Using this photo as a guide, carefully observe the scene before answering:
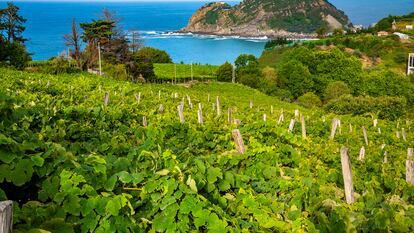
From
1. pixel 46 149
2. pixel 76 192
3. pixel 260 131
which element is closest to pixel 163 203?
pixel 76 192

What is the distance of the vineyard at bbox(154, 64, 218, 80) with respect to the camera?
60.2 meters

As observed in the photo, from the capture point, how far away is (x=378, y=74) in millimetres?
57062

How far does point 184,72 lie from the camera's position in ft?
216

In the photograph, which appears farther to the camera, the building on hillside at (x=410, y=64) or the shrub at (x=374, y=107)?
the building on hillside at (x=410, y=64)

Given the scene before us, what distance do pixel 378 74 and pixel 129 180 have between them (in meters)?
58.5

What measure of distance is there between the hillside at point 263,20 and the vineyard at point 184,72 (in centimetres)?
11246

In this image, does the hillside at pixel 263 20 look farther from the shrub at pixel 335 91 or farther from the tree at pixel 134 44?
the shrub at pixel 335 91

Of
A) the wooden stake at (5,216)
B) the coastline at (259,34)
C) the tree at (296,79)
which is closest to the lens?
the wooden stake at (5,216)

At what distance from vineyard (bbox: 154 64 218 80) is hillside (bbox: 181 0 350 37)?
11246 centimetres

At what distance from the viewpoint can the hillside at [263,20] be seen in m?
183

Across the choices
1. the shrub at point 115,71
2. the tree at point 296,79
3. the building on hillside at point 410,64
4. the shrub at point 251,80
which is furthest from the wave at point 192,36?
the shrub at point 115,71

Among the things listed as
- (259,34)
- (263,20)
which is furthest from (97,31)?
(263,20)

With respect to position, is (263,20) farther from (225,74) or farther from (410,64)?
(225,74)

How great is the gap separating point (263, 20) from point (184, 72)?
A: 12938cm
